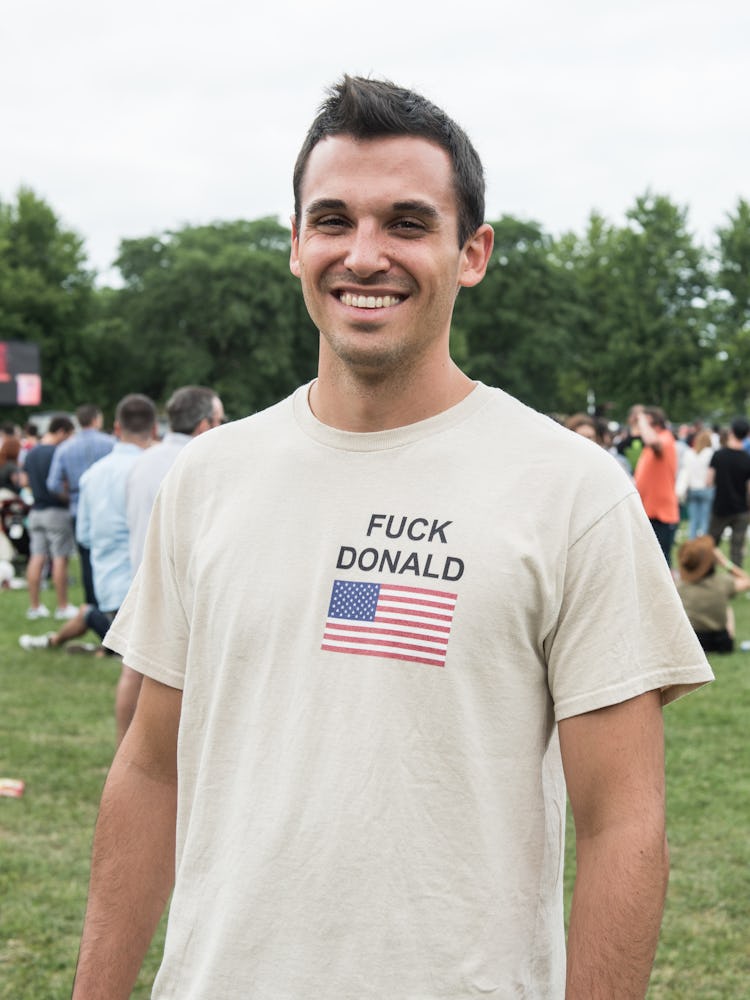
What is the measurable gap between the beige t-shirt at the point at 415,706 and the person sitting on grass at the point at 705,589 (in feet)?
30.8

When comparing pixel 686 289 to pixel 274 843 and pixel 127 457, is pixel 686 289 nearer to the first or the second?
pixel 127 457

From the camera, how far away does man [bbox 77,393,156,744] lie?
8.05m

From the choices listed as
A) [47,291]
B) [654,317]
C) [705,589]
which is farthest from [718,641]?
[47,291]

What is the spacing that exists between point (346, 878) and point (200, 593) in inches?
19.1

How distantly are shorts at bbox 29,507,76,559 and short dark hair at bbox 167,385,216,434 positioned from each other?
585cm

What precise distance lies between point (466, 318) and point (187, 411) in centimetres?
5543

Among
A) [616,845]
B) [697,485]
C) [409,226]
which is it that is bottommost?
[697,485]

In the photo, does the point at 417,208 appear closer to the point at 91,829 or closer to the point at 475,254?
the point at 475,254

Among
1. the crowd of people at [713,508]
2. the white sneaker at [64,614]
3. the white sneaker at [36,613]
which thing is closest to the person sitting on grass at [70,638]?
the white sneaker at [64,614]

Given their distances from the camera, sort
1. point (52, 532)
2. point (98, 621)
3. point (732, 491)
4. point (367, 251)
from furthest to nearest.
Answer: point (732, 491) → point (52, 532) → point (98, 621) → point (367, 251)

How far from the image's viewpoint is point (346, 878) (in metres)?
1.75

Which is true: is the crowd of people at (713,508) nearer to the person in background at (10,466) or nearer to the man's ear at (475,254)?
the man's ear at (475,254)

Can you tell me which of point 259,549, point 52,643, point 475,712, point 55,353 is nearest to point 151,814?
point 259,549

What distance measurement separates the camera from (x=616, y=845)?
5.63ft
